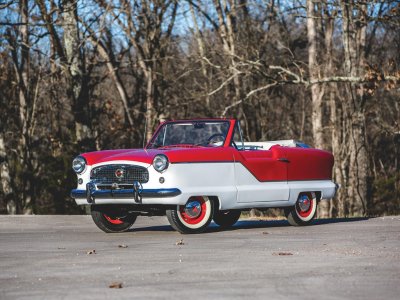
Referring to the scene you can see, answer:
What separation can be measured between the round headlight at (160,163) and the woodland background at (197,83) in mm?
12561

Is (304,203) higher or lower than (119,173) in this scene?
lower

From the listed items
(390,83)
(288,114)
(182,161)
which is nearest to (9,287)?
(182,161)

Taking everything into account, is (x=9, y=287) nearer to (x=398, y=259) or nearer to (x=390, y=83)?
(x=398, y=259)

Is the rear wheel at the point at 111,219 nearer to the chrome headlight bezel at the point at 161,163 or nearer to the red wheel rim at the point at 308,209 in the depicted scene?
the chrome headlight bezel at the point at 161,163

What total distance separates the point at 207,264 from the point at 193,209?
3.84m

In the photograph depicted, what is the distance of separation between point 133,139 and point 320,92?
395 inches

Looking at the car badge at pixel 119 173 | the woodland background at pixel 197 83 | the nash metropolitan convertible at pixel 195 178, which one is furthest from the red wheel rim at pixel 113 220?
the woodland background at pixel 197 83

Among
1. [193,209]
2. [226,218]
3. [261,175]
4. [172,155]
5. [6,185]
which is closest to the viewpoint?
[172,155]

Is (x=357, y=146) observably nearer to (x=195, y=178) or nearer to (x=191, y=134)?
(x=191, y=134)

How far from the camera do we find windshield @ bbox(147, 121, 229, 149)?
1388 cm

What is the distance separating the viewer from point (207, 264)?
944 cm

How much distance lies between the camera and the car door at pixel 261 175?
13.7 metres

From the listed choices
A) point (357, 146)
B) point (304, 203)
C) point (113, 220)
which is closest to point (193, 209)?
point (113, 220)

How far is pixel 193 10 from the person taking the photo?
132 ft
